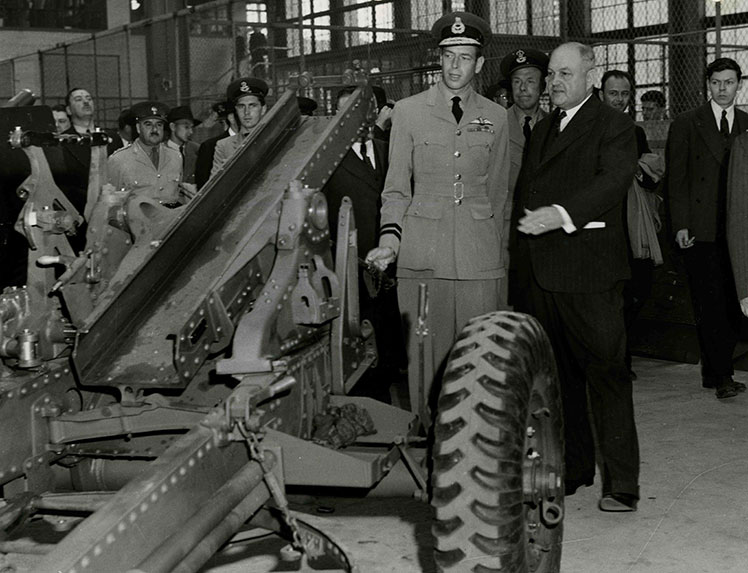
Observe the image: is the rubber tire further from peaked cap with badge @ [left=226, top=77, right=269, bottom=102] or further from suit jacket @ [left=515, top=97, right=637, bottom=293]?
peaked cap with badge @ [left=226, top=77, right=269, bottom=102]

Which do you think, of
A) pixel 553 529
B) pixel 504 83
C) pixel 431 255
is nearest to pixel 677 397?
pixel 504 83

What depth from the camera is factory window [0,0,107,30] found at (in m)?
27.0

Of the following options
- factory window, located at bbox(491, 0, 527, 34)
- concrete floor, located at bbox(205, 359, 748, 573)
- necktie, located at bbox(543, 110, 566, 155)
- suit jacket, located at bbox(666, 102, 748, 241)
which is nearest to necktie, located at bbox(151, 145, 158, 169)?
concrete floor, located at bbox(205, 359, 748, 573)

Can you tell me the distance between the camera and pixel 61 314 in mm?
3969

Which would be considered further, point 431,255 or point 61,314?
point 431,255

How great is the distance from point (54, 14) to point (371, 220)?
76.5 feet

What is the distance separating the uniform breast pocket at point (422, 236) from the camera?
4.91m

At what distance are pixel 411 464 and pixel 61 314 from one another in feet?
4.48

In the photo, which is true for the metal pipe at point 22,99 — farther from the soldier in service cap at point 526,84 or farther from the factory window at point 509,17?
the factory window at point 509,17

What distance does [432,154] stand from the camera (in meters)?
4.95

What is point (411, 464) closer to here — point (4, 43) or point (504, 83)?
point (504, 83)

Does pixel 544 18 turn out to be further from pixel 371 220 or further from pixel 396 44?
pixel 371 220

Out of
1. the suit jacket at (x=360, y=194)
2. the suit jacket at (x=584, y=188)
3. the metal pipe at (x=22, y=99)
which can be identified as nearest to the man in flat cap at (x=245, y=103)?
the suit jacket at (x=360, y=194)

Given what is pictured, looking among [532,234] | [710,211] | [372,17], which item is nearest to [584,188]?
[532,234]
